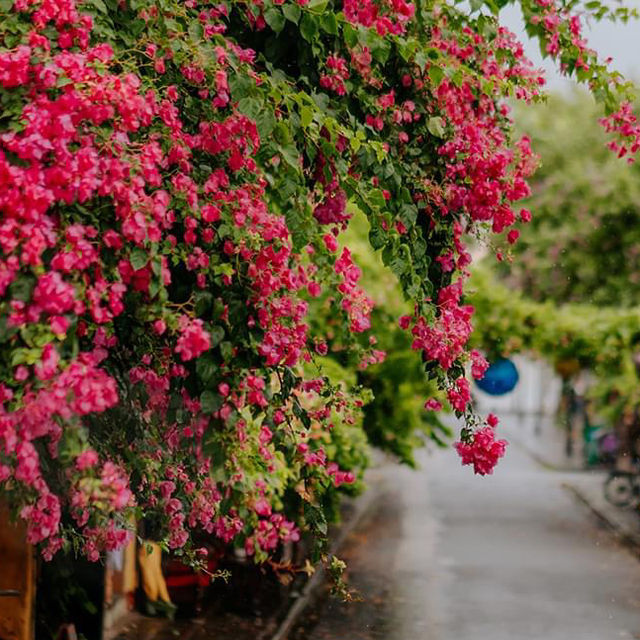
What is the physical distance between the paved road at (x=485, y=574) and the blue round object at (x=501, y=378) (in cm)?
224

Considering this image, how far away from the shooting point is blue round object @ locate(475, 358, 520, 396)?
1978 cm

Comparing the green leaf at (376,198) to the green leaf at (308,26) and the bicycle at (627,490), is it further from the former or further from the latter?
the bicycle at (627,490)

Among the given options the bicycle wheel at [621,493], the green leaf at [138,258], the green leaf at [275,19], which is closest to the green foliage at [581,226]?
the bicycle wheel at [621,493]

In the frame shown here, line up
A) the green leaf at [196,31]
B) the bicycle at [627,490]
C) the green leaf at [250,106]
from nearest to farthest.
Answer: the green leaf at [250,106], the green leaf at [196,31], the bicycle at [627,490]

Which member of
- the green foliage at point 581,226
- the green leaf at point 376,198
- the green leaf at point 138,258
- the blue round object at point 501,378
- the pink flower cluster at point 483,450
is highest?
the green foliage at point 581,226

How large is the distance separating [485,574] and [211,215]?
11.5 metres

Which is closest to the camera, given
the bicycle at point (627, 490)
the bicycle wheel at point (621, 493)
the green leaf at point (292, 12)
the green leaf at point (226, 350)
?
the green leaf at point (226, 350)

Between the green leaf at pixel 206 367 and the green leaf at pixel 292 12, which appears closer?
the green leaf at pixel 206 367

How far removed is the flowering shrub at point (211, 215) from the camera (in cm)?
365

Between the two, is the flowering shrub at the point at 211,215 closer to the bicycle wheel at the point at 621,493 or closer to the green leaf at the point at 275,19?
the green leaf at the point at 275,19

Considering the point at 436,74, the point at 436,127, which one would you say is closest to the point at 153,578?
the point at 436,127

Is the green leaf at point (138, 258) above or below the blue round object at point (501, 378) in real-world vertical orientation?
below

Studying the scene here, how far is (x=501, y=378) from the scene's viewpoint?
1984cm

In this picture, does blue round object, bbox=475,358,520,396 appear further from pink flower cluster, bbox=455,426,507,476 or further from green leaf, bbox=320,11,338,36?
green leaf, bbox=320,11,338,36
